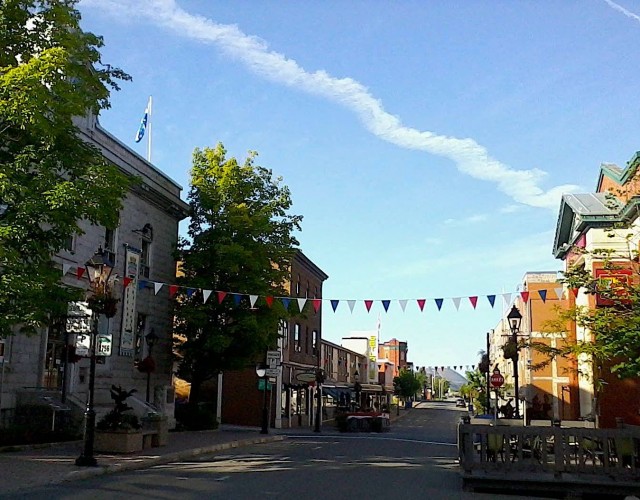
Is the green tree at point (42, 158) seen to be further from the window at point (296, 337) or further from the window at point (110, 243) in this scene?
the window at point (296, 337)

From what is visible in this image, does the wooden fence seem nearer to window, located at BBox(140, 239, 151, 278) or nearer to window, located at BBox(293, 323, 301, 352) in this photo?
window, located at BBox(140, 239, 151, 278)

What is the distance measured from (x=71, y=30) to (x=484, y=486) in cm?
1431

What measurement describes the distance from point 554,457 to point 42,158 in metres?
12.8

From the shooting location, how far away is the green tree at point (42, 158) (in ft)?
50.4

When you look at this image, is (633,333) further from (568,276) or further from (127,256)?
(127,256)

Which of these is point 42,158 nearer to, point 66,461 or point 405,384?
point 66,461

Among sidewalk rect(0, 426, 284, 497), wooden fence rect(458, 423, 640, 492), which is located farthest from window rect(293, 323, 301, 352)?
wooden fence rect(458, 423, 640, 492)

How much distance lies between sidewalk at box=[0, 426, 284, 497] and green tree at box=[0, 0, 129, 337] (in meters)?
3.03

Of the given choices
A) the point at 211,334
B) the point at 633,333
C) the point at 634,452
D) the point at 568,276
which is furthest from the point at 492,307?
the point at 211,334

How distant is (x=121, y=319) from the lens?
28.7 metres

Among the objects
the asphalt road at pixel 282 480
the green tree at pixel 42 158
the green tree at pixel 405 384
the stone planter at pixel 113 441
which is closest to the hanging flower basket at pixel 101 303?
the green tree at pixel 42 158

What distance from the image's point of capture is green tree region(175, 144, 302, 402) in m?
31.2

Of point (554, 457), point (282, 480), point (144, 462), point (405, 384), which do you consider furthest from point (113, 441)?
point (405, 384)

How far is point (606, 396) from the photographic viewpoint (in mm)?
28984
